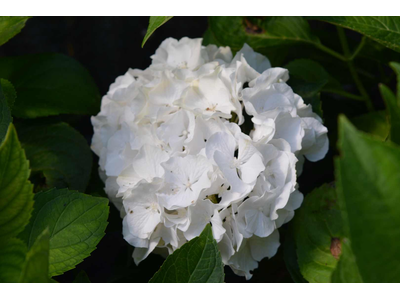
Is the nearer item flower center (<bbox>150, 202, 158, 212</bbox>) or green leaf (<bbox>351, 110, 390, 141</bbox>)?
flower center (<bbox>150, 202, 158, 212</bbox>)

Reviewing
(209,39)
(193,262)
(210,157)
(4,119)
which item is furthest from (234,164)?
(209,39)

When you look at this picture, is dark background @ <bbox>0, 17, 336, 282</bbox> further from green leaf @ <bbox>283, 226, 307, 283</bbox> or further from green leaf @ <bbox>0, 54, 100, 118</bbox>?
green leaf @ <bbox>283, 226, 307, 283</bbox>

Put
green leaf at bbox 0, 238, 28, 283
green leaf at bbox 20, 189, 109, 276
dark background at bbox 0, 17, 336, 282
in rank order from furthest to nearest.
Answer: dark background at bbox 0, 17, 336, 282 < green leaf at bbox 20, 189, 109, 276 < green leaf at bbox 0, 238, 28, 283

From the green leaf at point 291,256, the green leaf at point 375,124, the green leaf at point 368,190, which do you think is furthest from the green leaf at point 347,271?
the green leaf at point 375,124

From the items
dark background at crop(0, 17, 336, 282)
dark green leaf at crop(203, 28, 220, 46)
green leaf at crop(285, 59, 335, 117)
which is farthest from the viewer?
dark background at crop(0, 17, 336, 282)

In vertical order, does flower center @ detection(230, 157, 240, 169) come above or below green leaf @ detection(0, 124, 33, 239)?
below

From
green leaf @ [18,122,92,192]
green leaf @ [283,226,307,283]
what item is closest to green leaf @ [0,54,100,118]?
green leaf @ [18,122,92,192]

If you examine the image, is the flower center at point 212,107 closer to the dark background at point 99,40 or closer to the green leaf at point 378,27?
the green leaf at point 378,27

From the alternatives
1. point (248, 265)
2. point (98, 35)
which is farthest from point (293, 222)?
point (98, 35)
